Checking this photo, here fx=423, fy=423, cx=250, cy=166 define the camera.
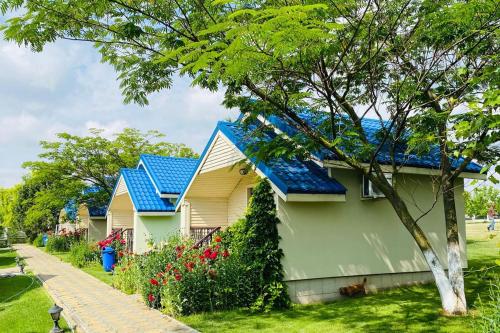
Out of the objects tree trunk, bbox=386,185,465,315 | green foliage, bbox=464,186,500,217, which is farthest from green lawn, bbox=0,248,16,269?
green foliage, bbox=464,186,500,217

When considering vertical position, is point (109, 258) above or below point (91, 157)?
below

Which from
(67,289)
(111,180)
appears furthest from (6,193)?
(67,289)

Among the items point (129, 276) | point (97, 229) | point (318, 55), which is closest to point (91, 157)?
point (97, 229)

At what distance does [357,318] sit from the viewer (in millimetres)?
8781

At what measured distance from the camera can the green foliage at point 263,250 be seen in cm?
981

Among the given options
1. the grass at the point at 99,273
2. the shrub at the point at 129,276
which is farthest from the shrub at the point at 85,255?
the shrub at the point at 129,276

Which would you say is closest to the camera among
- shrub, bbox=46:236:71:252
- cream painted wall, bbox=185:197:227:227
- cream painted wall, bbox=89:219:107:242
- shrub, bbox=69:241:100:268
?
cream painted wall, bbox=185:197:227:227

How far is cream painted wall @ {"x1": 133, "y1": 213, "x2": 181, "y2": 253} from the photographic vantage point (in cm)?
1753

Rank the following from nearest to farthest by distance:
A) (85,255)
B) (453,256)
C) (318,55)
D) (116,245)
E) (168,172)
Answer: (318,55), (453,256), (116,245), (168,172), (85,255)

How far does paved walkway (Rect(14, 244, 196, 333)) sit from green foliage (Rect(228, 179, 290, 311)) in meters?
2.19

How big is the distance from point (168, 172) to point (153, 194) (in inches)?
51.4

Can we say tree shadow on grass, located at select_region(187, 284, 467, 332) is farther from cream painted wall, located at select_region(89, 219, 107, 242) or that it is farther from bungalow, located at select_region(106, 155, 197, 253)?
cream painted wall, located at select_region(89, 219, 107, 242)

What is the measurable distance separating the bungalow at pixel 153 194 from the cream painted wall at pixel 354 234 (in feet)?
21.8

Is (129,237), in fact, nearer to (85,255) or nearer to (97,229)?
(85,255)
